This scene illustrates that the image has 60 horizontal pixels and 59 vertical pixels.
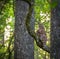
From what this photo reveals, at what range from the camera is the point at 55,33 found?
4.66 metres

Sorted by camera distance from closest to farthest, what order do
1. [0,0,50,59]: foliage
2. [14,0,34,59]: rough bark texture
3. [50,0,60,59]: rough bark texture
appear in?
[50,0,60,59]: rough bark texture < [14,0,34,59]: rough bark texture < [0,0,50,59]: foliage

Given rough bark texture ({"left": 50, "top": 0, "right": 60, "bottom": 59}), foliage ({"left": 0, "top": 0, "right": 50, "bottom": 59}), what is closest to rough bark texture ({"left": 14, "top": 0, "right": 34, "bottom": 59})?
foliage ({"left": 0, "top": 0, "right": 50, "bottom": 59})

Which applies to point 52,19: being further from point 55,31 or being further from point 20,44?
point 20,44

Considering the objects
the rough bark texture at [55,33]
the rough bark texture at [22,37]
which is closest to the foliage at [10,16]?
the rough bark texture at [22,37]

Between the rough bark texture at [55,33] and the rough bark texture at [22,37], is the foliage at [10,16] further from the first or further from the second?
the rough bark texture at [55,33]

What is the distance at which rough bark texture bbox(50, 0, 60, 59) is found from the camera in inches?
181

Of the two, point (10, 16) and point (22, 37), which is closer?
point (22, 37)

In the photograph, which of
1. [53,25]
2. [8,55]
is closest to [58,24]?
[53,25]

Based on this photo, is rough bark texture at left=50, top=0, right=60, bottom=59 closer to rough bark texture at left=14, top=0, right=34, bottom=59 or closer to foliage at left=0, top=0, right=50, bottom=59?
rough bark texture at left=14, top=0, right=34, bottom=59

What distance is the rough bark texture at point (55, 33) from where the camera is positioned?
459cm

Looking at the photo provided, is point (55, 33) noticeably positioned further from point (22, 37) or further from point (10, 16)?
point (10, 16)

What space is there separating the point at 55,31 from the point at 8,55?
19.4 ft

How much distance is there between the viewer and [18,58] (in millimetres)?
7508

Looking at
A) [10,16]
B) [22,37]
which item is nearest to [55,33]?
[22,37]
